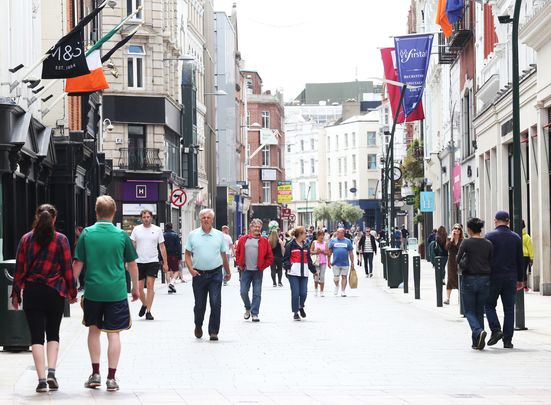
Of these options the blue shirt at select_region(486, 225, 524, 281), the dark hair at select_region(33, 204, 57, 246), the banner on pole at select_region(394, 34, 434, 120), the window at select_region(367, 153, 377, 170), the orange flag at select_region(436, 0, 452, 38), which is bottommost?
the blue shirt at select_region(486, 225, 524, 281)

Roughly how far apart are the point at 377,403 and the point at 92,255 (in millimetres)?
3281

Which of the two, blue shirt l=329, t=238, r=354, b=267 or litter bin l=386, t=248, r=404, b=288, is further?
litter bin l=386, t=248, r=404, b=288

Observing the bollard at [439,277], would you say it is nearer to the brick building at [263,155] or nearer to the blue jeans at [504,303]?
the blue jeans at [504,303]

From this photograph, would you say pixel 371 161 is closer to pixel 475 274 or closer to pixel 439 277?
pixel 439 277

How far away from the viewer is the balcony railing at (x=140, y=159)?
6034cm

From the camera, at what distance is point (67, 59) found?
27.2 metres

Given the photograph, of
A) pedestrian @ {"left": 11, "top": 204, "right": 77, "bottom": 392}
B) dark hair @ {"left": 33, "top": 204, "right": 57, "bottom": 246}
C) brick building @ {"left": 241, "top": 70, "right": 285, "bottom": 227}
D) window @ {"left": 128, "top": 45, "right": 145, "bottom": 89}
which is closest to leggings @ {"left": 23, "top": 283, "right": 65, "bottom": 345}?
pedestrian @ {"left": 11, "top": 204, "right": 77, "bottom": 392}

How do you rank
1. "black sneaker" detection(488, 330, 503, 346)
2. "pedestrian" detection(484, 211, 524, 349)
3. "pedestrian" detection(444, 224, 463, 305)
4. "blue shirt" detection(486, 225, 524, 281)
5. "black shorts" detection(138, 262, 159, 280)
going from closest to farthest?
"black sneaker" detection(488, 330, 503, 346)
"pedestrian" detection(484, 211, 524, 349)
"blue shirt" detection(486, 225, 524, 281)
"black shorts" detection(138, 262, 159, 280)
"pedestrian" detection(444, 224, 463, 305)

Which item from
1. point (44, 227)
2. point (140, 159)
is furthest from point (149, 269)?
point (140, 159)

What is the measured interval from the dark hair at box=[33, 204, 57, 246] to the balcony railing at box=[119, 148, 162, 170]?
47296mm

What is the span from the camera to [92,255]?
1311 cm

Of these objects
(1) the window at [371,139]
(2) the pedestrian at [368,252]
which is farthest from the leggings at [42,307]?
(1) the window at [371,139]

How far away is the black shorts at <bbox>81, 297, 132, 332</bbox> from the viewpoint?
513 inches

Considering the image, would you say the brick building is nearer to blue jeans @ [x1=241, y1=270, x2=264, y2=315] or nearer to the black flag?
the black flag
